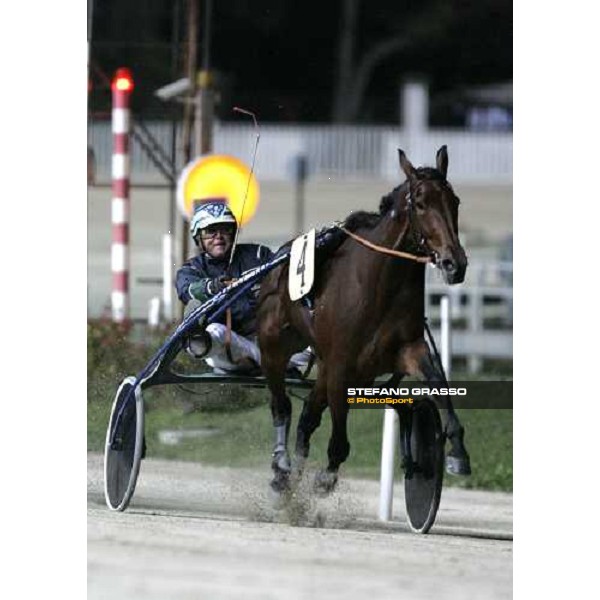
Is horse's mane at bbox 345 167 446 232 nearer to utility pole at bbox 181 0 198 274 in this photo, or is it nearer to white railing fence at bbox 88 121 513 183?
white railing fence at bbox 88 121 513 183

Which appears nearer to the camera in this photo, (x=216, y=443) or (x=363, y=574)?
(x=363, y=574)

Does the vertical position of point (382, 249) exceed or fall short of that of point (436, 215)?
it falls short

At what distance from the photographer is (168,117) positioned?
1066 cm

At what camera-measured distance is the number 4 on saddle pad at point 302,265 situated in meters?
10.5

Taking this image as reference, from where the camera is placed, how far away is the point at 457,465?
10.5 m

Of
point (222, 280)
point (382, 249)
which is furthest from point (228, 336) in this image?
point (382, 249)

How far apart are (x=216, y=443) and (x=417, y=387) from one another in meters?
0.86

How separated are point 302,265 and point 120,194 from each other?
2.48ft

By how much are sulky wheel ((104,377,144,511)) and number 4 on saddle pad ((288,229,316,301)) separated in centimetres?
74

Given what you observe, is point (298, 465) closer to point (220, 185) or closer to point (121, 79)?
point (220, 185)

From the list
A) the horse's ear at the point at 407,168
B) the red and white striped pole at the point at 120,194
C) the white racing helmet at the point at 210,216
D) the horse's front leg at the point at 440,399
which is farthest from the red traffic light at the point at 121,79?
the horse's front leg at the point at 440,399

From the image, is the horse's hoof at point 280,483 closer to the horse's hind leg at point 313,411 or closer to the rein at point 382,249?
the horse's hind leg at point 313,411

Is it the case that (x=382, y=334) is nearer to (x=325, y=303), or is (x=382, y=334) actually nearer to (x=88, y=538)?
(x=325, y=303)
